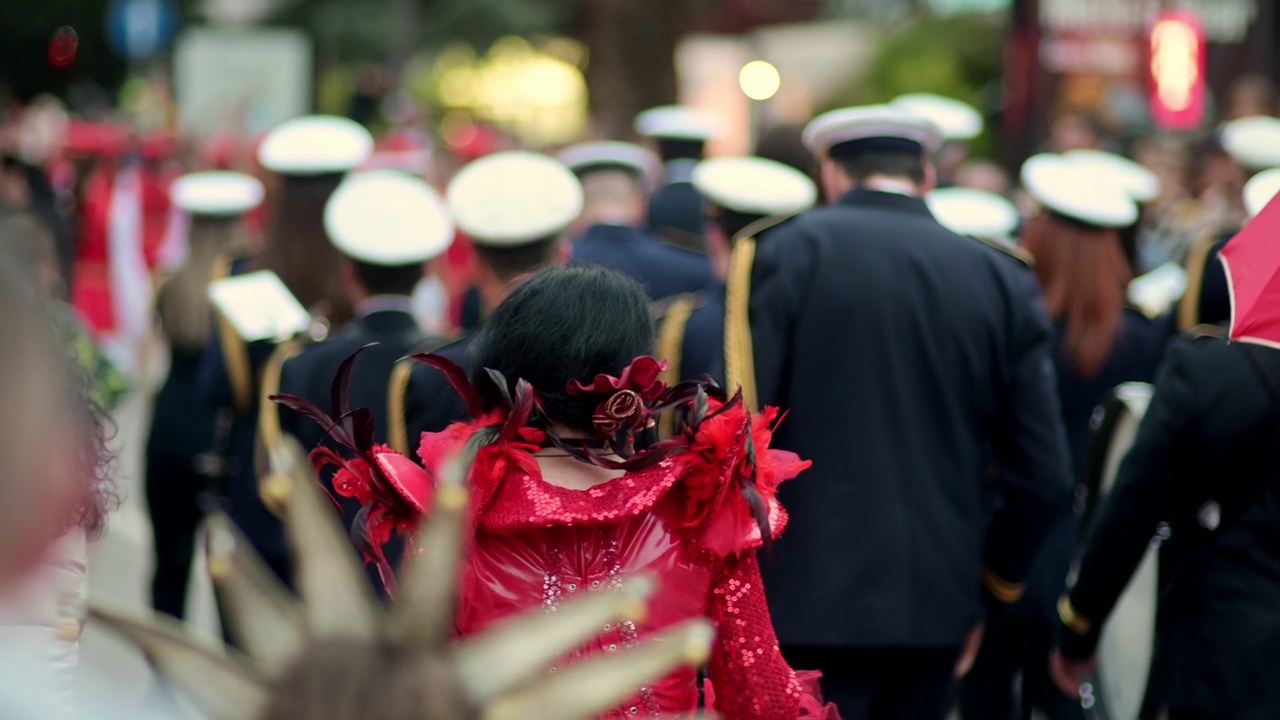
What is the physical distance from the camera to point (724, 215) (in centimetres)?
550

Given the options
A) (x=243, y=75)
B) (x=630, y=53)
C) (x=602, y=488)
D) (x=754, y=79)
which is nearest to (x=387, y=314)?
(x=602, y=488)

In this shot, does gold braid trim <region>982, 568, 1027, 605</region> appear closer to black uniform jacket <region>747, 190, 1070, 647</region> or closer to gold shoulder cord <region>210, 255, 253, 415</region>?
black uniform jacket <region>747, 190, 1070, 647</region>

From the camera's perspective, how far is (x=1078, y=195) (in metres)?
5.69

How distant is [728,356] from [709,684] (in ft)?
4.99

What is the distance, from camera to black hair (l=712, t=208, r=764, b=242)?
5.42m

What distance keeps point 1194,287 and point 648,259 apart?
7.25 ft

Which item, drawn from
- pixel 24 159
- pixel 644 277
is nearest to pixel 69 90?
pixel 24 159

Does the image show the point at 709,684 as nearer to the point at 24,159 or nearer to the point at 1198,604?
the point at 1198,604

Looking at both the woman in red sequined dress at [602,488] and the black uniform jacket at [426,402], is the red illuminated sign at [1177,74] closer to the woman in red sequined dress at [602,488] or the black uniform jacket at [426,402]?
the black uniform jacket at [426,402]

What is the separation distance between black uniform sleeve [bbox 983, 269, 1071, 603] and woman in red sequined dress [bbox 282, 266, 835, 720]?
1.64m

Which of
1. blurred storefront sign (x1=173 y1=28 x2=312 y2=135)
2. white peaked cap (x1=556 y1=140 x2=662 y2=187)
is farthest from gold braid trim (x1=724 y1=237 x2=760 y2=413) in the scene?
blurred storefront sign (x1=173 y1=28 x2=312 y2=135)

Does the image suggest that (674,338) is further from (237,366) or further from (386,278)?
(237,366)

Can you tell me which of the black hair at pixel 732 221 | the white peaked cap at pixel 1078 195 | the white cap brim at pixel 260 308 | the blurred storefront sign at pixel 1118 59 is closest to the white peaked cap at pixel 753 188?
the black hair at pixel 732 221

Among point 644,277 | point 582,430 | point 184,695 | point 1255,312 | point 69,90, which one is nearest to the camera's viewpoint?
point 184,695
